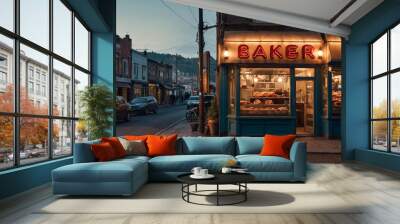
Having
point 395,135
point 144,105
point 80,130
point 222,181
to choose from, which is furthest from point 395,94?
point 144,105

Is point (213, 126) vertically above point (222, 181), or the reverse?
point (213, 126)

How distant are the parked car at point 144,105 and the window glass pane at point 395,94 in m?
8.54

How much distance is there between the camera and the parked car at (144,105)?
48.2 ft

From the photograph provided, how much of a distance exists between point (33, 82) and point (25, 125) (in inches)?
27.3

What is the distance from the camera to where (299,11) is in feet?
29.9

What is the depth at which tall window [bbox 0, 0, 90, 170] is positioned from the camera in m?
5.53

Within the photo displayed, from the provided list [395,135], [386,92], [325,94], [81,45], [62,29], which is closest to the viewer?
[62,29]

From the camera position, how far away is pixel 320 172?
7.82m

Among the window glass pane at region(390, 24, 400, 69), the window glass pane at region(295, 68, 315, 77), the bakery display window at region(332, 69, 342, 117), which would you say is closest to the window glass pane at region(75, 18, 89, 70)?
the window glass pane at region(390, 24, 400, 69)

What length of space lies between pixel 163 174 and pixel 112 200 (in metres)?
1.39

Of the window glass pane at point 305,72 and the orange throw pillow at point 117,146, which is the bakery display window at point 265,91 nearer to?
the window glass pane at point 305,72

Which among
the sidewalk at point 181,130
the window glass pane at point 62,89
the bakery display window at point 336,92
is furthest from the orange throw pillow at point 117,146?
the bakery display window at point 336,92

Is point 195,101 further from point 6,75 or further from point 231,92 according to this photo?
point 6,75

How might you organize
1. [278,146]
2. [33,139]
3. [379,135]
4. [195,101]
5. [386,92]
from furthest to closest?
[195,101], [379,135], [386,92], [278,146], [33,139]
